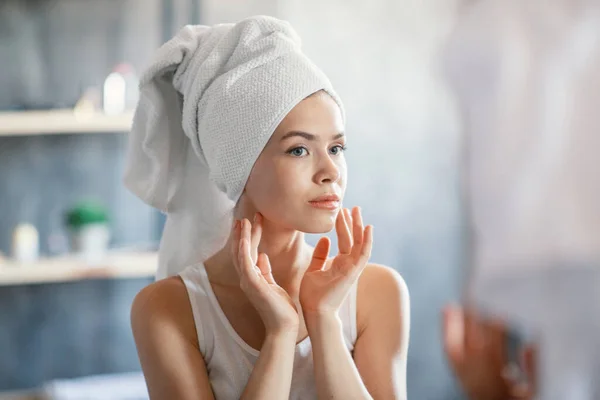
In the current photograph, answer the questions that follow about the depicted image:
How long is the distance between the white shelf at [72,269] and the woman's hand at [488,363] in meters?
0.97

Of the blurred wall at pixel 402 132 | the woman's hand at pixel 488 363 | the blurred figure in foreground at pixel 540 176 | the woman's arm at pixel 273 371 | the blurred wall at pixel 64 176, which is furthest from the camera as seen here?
the blurred wall at pixel 402 132

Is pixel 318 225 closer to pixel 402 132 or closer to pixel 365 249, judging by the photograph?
pixel 365 249

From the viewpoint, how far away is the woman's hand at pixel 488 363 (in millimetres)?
2303

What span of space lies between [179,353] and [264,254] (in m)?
0.17

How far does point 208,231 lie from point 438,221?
1.76 m

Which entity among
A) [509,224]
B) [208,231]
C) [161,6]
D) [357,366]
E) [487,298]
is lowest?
[487,298]

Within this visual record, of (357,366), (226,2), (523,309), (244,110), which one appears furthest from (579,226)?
(226,2)

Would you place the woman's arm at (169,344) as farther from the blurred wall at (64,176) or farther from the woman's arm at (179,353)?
the blurred wall at (64,176)

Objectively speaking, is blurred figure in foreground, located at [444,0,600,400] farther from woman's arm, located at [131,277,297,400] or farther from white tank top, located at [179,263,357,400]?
woman's arm, located at [131,277,297,400]

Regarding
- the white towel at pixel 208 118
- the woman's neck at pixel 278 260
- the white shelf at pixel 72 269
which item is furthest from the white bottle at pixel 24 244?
the woman's neck at pixel 278 260

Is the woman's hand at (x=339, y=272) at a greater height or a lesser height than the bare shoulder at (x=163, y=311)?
greater

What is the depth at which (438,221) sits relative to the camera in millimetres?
2889

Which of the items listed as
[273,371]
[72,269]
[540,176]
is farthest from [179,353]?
[72,269]

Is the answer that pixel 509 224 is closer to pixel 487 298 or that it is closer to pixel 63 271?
pixel 487 298
